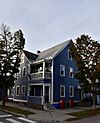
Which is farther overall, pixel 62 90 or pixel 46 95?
pixel 62 90

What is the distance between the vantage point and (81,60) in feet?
87.3

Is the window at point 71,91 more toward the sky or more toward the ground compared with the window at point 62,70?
more toward the ground

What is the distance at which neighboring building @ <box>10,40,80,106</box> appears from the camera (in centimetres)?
3081

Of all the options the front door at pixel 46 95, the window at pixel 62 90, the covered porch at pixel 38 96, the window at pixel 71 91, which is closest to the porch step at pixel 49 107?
the covered porch at pixel 38 96

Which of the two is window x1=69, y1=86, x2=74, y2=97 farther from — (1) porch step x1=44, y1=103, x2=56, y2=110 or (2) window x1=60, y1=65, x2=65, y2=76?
(1) porch step x1=44, y1=103, x2=56, y2=110

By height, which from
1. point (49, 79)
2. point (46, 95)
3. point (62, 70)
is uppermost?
point (62, 70)

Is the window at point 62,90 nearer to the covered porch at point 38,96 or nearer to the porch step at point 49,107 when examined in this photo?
the covered porch at point 38,96

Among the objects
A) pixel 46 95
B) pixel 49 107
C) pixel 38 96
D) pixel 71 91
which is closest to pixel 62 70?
pixel 71 91

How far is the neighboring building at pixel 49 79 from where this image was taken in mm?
30812

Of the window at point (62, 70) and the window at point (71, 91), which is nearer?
the window at point (62, 70)

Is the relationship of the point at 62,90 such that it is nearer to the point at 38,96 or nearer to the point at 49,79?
the point at 49,79

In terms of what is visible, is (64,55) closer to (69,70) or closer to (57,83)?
(69,70)

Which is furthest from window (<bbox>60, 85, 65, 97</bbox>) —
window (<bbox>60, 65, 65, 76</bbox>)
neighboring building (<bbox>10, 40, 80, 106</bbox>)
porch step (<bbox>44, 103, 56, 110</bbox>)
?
porch step (<bbox>44, 103, 56, 110</bbox>)

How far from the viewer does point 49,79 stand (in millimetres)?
30953
